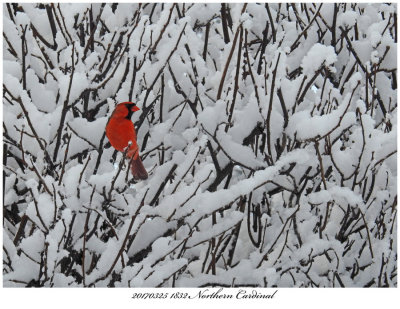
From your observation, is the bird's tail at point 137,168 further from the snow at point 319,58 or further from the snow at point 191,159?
the snow at point 319,58

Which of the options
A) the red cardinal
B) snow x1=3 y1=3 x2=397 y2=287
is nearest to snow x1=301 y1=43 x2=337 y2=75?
snow x1=3 y1=3 x2=397 y2=287

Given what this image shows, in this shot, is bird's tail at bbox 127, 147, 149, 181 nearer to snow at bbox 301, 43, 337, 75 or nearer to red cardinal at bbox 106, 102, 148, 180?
red cardinal at bbox 106, 102, 148, 180

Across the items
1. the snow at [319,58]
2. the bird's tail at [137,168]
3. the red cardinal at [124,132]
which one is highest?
the snow at [319,58]

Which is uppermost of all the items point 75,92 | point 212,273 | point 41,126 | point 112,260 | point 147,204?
point 75,92

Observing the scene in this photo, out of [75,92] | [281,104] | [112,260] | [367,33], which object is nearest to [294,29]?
[367,33]

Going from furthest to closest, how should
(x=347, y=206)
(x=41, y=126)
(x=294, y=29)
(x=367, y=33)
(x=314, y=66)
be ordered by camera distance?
(x=294, y=29) < (x=367, y=33) < (x=347, y=206) < (x=41, y=126) < (x=314, y=66)

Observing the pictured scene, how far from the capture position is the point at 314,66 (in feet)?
6.01

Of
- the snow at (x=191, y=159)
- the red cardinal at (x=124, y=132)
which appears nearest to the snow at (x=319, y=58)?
the snow at (x=191, y=159)

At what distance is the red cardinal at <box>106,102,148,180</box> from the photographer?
203 cm

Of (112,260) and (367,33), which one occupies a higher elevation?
(367,33)

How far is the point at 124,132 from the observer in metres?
2.07

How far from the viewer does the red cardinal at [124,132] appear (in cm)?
203

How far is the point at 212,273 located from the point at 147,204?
424mm

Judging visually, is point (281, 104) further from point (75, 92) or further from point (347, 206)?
point (75, 92)
